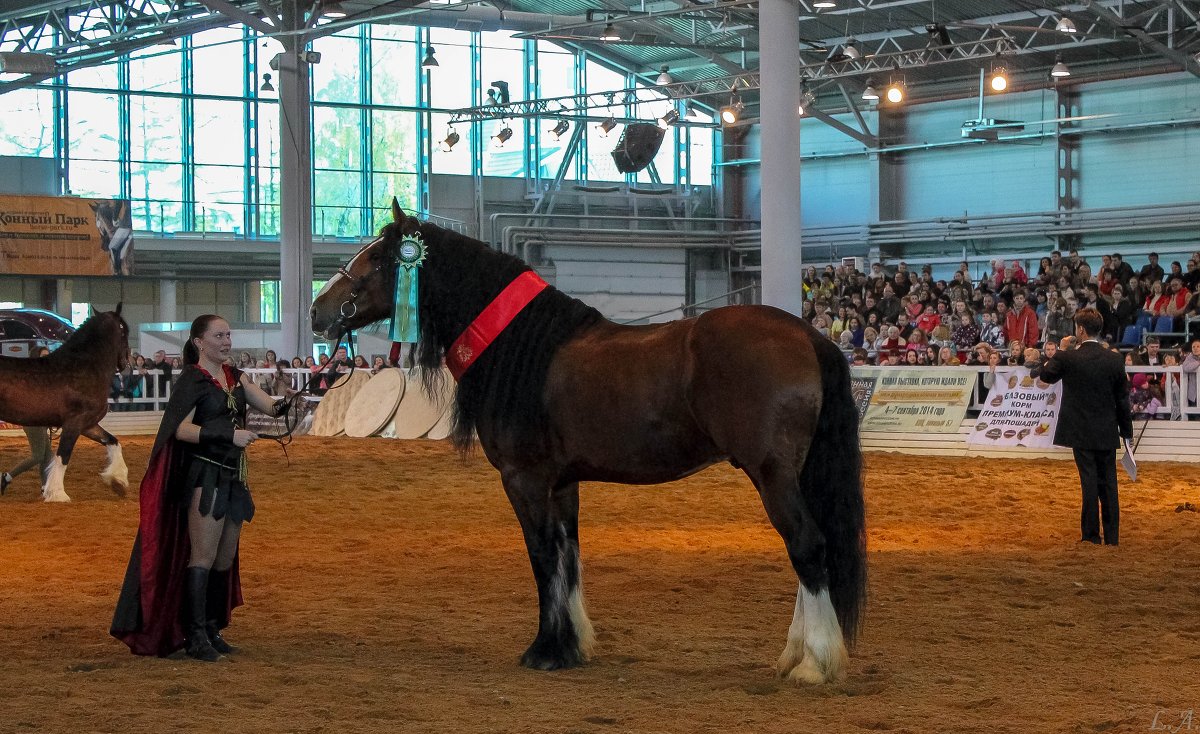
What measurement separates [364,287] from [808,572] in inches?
91.2

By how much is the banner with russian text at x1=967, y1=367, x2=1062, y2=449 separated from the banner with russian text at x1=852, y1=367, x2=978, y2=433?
38 cm

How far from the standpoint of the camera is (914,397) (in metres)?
16.8

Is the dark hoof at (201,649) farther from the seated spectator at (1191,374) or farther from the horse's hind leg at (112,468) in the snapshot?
the seated spectator at (1191,374)

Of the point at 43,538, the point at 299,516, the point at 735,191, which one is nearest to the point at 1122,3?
the point at 735,191

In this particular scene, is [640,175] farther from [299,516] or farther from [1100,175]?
[299,516]

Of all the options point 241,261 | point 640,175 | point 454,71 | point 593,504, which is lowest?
point 593,504

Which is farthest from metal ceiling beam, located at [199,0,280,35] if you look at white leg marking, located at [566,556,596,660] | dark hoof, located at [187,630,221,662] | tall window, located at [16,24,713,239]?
white leg marking, located at [566,556,596,660]

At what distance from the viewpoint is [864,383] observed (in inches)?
680

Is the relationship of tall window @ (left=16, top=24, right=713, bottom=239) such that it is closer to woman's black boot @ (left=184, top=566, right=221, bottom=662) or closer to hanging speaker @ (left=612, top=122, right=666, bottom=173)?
hanging speaker @ (left=612, top=122, right=666, bottom=173)

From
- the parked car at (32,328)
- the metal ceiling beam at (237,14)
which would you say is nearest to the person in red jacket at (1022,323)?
the metal ceiling beam at (237,14)

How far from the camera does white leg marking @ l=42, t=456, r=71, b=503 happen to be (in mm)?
11711

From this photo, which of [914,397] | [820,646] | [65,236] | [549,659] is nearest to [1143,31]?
[914,397]

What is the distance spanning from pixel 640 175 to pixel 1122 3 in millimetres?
15913

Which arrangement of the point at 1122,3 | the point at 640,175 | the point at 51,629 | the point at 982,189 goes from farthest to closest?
the point at 640,175
the point at 982,189
the point at 1122,3
the point at 51,629
